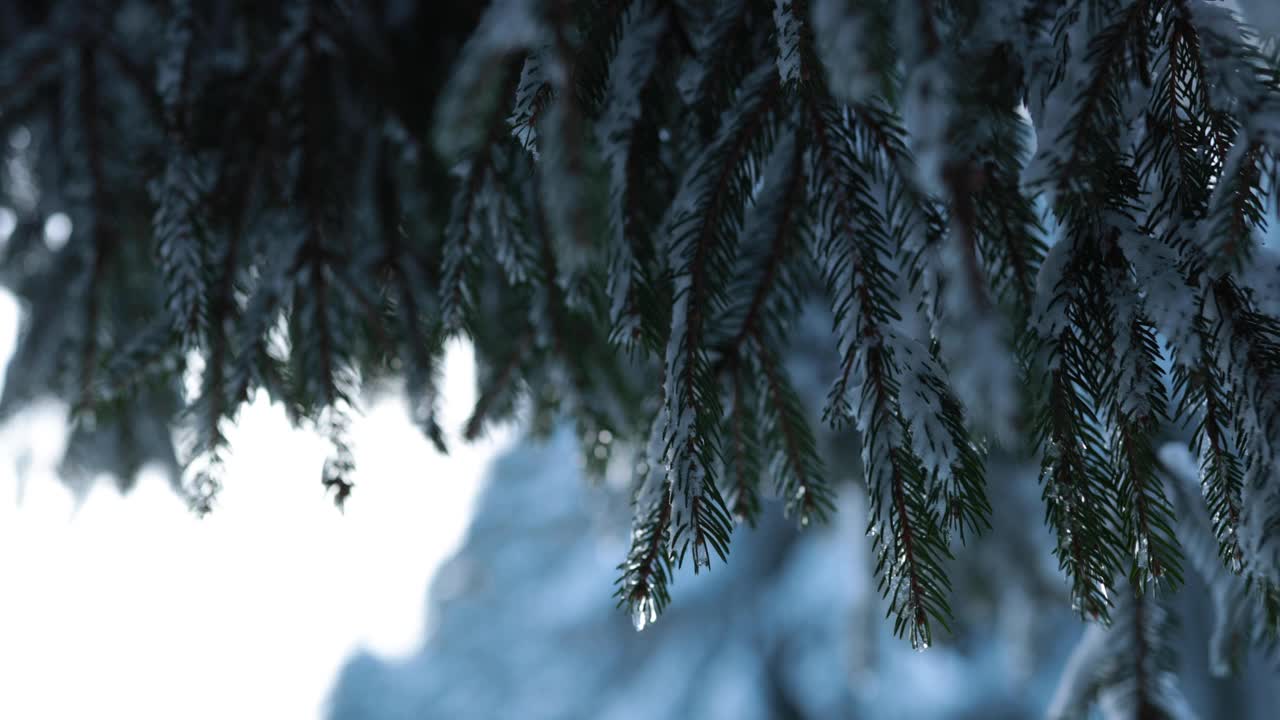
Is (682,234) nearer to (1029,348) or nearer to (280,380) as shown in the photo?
(1029,348)

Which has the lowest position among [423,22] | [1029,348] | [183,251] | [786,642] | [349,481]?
[786,642]

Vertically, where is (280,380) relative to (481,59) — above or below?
below

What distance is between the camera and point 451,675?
27.0 feet

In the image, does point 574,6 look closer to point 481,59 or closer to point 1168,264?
point 481,59

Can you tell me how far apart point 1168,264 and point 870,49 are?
21.9 inches

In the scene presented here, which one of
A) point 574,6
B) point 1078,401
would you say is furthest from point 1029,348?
point 574,6

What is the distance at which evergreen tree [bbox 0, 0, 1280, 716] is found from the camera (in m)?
0.93

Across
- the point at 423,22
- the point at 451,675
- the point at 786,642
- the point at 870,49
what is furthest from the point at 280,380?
the point at 451,675

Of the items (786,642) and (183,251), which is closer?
(183,251)

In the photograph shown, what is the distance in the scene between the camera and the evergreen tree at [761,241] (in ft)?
3.05

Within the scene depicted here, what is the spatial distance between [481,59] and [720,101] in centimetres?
70

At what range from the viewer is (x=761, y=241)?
1381 mm

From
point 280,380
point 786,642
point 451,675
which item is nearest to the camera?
point 280,380

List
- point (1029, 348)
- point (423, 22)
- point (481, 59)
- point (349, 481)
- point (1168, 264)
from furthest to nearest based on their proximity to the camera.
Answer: point (423, 22) < point (349, 481) < point (1029, 348) < point (1168, 264) < point (481, 59)
